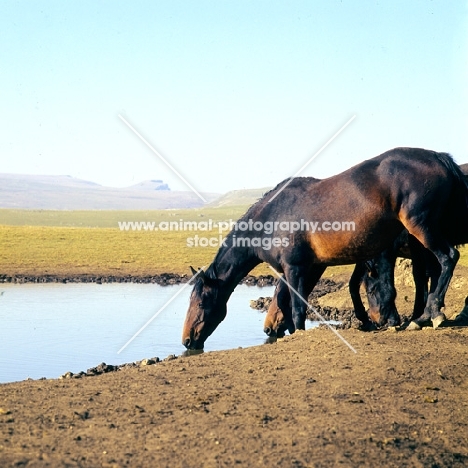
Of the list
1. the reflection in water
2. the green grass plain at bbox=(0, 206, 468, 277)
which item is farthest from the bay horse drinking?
the green grass plain at bbox=(0, 206, 468, 277)

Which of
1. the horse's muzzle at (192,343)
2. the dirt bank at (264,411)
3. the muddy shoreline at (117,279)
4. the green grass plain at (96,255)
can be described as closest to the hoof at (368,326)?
the horse's muzzle at (192,343)

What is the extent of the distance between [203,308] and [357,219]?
2616mm

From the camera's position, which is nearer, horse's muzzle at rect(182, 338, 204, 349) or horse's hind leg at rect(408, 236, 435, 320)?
horse's hind leg at rect(408, 236, 435, 320)

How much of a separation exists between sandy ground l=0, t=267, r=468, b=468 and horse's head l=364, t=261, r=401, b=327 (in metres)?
2.09

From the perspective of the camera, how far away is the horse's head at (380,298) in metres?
11.1

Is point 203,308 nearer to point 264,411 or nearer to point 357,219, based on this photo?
point 357,219

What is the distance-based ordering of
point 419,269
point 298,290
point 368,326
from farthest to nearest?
point 368,326 < point 419,269 < point 298,290

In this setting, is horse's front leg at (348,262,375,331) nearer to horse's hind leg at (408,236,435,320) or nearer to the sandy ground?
horse's hind leg at (408,236,435,320)

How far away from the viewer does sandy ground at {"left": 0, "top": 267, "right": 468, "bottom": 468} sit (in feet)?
17.7

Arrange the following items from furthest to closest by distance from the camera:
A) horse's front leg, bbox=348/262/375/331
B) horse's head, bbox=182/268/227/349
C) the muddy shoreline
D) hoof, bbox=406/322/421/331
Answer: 1. the muddy shoreline
2. horse's front leg, bbox=348/262/375/331
3. horse's head, bbox=182/268/227/349
4. hoof, bbox=406/322/421/331

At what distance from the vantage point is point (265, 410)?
21.1 ft

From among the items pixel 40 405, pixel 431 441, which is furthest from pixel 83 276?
pixel 431 441

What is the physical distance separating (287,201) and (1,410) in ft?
16.2

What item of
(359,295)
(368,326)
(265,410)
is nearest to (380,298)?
(359,295)
